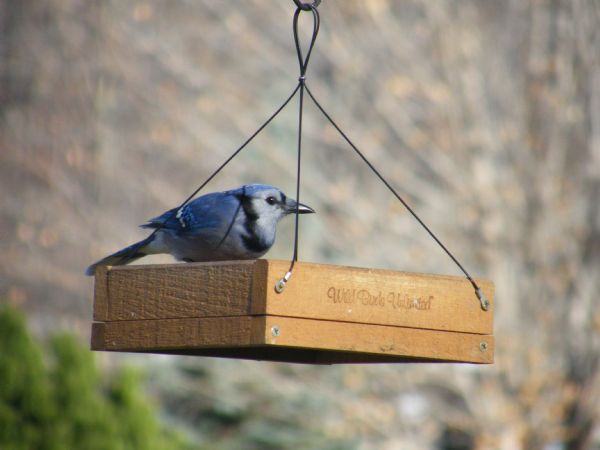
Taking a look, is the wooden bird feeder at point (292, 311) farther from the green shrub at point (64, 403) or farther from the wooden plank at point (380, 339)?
the green shrub at point (64, 403)

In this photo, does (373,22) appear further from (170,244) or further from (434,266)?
(170,244)

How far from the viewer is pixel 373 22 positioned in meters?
8.67

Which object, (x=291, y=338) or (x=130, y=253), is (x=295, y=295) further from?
(x=130, y=253)

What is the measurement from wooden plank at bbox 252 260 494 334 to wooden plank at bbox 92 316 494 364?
0.03m

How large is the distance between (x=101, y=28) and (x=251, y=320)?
7.26m

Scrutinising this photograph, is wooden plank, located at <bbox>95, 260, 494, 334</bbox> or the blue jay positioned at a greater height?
the blue jay

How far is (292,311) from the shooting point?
3.58 m

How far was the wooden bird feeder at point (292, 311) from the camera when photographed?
3584mm

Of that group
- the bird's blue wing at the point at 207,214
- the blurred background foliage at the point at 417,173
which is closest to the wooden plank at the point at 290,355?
the bird's blue wing at the point at 207,214

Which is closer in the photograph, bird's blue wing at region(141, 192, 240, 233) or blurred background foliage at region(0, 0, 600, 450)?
bird's blue wing at region(141, 192, 240, 233)

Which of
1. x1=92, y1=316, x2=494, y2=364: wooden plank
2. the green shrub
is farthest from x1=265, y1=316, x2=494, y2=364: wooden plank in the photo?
the green shrub

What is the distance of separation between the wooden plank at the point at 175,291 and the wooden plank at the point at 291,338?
0.10ft

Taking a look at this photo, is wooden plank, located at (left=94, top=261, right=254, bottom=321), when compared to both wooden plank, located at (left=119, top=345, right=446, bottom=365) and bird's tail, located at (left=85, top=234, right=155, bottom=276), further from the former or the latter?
bird's tail, located at (left=85, top=234, right=155, bottom=276)

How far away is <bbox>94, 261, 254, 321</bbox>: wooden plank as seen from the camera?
3635 mm
